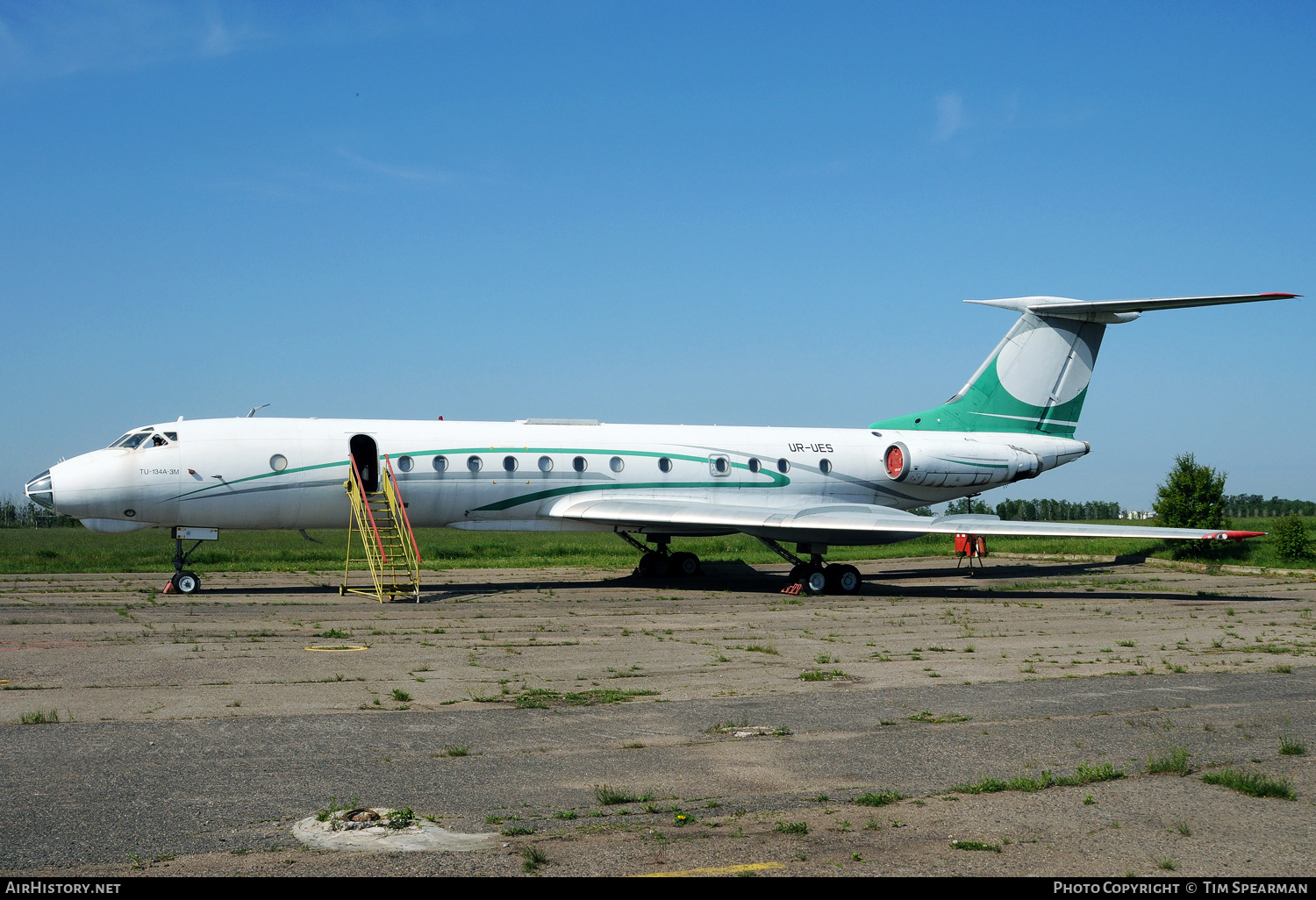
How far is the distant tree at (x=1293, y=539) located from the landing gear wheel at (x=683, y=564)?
671 inches

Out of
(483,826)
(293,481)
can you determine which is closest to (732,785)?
(483,826)

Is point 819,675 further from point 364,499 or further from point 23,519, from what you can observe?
point 23,519

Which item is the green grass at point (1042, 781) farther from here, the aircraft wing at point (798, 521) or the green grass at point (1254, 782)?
the aircraft wing at point (798, 521)

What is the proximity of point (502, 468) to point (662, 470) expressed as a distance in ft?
12.7

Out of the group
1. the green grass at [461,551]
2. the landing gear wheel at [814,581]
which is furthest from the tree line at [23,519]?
the landing gear wheel at [814,581]

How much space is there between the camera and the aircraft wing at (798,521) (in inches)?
845

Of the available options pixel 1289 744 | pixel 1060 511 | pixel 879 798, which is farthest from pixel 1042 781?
pixel 1060 511

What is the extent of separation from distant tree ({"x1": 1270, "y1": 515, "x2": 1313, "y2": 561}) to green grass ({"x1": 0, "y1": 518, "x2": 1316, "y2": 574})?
31 centimetres

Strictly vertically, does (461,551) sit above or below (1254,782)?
above

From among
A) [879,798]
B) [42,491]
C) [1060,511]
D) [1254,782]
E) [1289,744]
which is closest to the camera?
[879,798]

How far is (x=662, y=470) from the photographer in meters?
24.0

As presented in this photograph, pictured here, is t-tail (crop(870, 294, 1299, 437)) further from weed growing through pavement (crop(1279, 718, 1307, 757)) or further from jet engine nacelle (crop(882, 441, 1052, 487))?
weed growing through pavement (crop(1279, 718, 1307, 757))

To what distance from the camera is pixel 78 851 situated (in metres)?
5.32

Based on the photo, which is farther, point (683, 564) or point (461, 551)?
point (461, 551)
